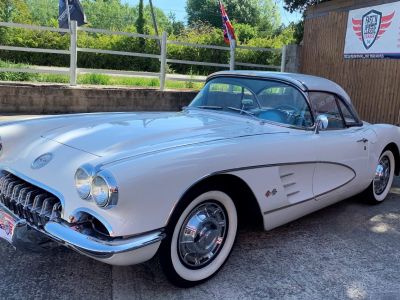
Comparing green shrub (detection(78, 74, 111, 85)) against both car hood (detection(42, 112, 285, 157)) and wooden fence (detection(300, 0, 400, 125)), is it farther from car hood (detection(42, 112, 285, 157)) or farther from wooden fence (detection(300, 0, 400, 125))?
car hood (detection(42, 112, 285, 157))

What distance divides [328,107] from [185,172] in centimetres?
219

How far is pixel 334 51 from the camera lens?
10.1 metres

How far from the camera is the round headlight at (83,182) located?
2471 millimetres

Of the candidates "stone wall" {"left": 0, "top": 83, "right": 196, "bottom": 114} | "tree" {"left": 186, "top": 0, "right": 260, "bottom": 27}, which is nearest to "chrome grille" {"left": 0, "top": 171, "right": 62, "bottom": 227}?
"stone wall" {"left": 0, "top": 83, "right": 196, "bottom": 114}

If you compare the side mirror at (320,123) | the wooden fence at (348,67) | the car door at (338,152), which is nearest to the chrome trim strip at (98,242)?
the car door at (338,152)

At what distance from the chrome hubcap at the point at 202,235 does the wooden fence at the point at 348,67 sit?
6.61 metres

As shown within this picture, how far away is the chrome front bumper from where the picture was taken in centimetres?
235

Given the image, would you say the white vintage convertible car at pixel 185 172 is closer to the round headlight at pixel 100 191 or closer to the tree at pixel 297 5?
the round headlight at pixel 100 191

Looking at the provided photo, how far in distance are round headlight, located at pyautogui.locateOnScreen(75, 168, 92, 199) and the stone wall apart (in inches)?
246

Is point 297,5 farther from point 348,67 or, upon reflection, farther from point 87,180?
point 87,180

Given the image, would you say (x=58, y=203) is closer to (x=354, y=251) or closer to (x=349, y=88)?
(x=354, y=251)

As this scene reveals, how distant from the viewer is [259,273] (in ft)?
10.2

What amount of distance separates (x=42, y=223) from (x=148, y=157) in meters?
0.75

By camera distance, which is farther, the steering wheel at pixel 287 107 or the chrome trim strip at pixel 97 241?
the steering wheel at pixel 287 107
